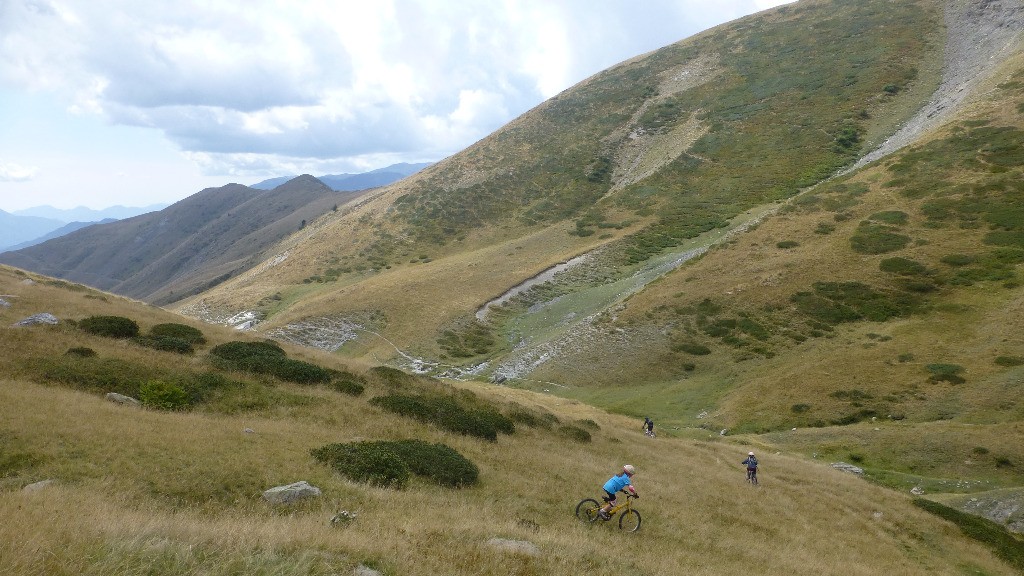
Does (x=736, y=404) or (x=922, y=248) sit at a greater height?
(x=922, y=248)

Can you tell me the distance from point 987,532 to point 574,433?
18022mm

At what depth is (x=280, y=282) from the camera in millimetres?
94688

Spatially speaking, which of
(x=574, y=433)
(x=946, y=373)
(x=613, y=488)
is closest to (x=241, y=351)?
(x=574, y=433)

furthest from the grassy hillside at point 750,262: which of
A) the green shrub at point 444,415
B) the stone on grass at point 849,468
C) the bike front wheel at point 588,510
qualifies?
the bike front wheel at point 588,510

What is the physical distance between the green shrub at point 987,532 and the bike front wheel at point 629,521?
55.7 ft

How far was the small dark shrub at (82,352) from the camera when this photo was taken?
1959 cm

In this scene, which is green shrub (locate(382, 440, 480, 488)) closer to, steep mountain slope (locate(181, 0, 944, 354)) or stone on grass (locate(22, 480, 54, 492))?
stone on grass (locate(22, 480, 54, 492))

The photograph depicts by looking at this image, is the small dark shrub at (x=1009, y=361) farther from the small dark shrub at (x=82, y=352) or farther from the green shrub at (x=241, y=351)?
the small dark shrub at (x=82, y=352)

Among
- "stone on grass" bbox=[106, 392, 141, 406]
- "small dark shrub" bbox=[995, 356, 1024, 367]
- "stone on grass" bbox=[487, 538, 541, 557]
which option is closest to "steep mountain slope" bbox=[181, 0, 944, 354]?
"small dark shrub" bbox=[995, 356, 1024, 367]

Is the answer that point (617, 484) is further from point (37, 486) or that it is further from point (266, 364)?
point (266, 364)

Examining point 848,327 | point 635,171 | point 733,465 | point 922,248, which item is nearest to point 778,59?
point 635,171

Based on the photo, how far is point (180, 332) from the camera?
1068 inches

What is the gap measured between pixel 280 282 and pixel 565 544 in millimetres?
94061

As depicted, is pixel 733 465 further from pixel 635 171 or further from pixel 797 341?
pixel 635 171
